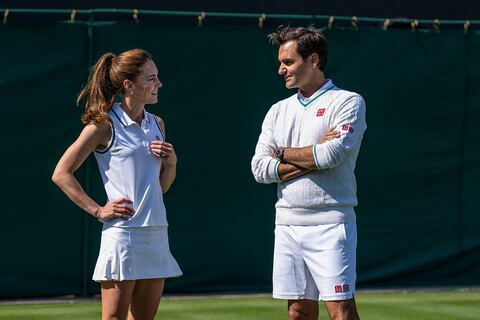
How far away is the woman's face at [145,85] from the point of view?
5.60m

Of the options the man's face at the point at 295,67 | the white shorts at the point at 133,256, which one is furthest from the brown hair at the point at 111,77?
the man's face at the point at 295,67

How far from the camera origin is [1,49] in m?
10.4

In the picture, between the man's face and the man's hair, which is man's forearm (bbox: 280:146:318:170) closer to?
the man's face

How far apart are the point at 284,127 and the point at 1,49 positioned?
15.9 feet

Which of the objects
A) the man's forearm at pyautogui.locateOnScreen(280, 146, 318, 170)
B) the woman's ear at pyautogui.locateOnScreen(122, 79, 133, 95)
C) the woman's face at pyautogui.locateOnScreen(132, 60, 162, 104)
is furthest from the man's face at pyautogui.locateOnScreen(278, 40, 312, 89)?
the woman's ear at pyautogui.locateOnScreen(122, 79, 133, 95)

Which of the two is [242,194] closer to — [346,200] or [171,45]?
[171,45]

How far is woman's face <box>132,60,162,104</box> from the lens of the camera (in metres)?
5.60

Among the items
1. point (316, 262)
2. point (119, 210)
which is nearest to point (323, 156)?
point (316, 262)

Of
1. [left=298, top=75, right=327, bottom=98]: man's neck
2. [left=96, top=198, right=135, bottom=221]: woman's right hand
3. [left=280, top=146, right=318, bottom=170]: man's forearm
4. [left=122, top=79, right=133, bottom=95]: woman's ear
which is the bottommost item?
[left=96, top=198, right=135, bottom=221]: woman's right hand

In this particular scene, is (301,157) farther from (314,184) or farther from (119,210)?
(119,210)

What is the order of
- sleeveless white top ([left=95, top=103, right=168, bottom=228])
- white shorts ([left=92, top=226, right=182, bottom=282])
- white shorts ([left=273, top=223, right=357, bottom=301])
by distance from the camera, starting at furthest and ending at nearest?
1. white shorts ([left=273, top=223, right=357, bottom=301])
2. sleeveless white top ([left=95, top=103, right=168, bottom=228])
3. white shorts ([left=92, top=226, right=182, bottom=282])

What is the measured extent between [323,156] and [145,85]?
102cm

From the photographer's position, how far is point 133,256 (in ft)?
17.7

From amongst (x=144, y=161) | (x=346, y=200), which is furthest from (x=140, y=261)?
(x=346, y=200)
